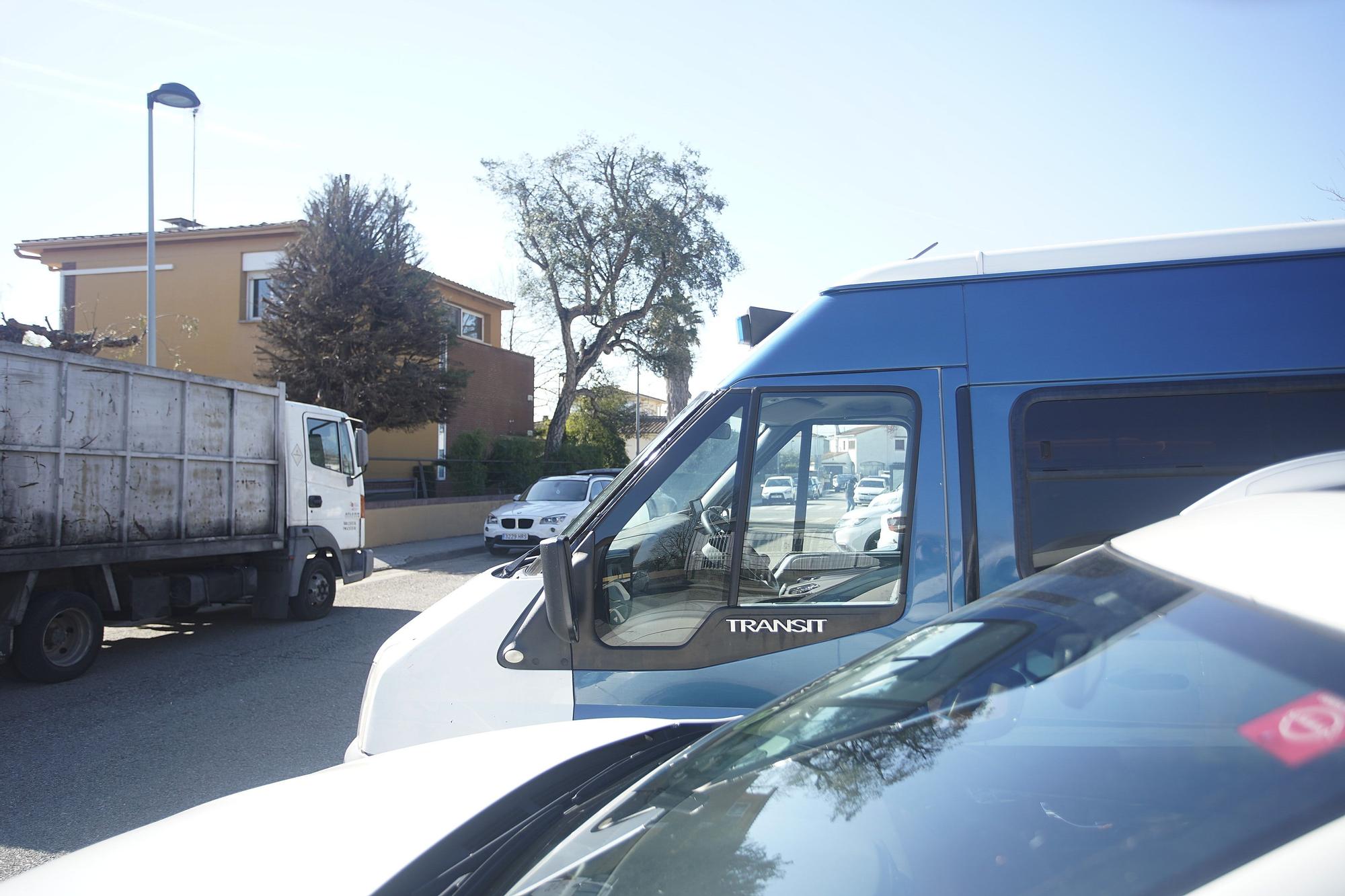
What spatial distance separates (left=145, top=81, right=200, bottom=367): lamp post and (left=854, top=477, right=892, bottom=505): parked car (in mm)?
12220

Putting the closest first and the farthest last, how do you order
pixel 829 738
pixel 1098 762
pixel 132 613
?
pixel 1098 762 → pixel 829 738 → pixel 132 613

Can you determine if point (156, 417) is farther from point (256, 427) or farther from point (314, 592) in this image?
point (314, 592)

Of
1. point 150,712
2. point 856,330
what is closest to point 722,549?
point 856,330

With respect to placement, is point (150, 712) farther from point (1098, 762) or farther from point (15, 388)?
point (1098, 762)

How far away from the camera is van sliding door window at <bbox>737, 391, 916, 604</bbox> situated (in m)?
3.08

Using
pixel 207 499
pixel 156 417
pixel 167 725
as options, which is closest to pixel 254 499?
pixel 207 499

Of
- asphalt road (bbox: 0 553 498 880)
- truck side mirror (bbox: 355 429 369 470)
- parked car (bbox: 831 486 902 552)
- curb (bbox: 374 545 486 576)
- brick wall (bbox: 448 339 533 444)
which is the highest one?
brick wall (bbox: 448 339 533 444)

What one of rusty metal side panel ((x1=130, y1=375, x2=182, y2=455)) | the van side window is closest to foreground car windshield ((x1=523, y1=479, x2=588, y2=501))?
rusty metal side panel ((x1=130, y1=375, x2=182, y2=455))

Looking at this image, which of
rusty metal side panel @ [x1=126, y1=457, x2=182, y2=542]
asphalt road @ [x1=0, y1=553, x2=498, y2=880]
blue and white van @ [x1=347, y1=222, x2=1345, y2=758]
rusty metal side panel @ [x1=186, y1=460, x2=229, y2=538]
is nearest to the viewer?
blue and white van @ [x1=347, y1=222, x2=1345, y2=758]

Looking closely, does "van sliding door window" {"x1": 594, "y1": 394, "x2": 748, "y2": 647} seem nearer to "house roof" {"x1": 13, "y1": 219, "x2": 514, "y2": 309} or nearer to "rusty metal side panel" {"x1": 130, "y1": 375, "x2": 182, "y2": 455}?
"rusty metal side panel" {"x1": 130, "y1": 375, "x2": 182, "y2": 455}

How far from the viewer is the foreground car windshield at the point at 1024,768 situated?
103cm

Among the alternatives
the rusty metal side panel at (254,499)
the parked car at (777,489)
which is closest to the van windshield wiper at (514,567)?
the parked car at (777,489)

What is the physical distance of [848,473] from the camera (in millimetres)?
3242

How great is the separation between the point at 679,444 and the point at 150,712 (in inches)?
211
